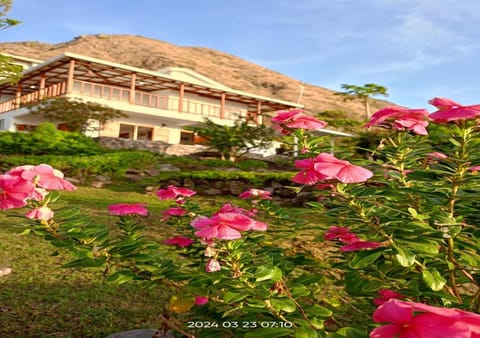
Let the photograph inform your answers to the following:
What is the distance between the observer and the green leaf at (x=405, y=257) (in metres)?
1.34

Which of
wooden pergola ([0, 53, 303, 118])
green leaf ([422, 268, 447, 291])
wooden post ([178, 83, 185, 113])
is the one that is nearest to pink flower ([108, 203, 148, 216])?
green leaf ([422, 268, 447, 291])

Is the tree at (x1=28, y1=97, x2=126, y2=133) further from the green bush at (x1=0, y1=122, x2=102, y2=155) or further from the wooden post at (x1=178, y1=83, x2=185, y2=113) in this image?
the wooden post at (x1=178, y1=83, x2=185, y2=113)

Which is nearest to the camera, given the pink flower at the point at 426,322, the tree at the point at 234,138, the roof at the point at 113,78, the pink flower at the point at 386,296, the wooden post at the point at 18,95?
the pink flower at the point at 426,322

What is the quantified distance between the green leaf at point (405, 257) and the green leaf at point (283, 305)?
1.27ft

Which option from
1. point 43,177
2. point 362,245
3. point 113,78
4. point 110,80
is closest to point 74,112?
point 113,78

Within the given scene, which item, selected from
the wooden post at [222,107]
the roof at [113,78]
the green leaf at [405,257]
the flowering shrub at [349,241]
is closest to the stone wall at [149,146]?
the roof at [113,78]

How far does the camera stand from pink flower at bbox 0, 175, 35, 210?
146 centimetres

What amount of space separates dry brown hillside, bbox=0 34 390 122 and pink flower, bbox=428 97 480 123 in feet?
200

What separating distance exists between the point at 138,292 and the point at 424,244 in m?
3.34

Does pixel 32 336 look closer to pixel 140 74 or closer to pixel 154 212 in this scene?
pixel 154 212

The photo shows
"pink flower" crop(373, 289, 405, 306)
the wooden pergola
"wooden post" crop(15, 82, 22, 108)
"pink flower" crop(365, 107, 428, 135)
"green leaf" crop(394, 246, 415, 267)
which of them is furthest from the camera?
"wooden post" crop(15, 82, 22, 108)

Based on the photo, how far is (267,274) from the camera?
1.48m

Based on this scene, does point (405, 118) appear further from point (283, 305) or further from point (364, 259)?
point (283, 305)

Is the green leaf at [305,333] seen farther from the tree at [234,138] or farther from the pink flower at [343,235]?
the tree at [234,138]
